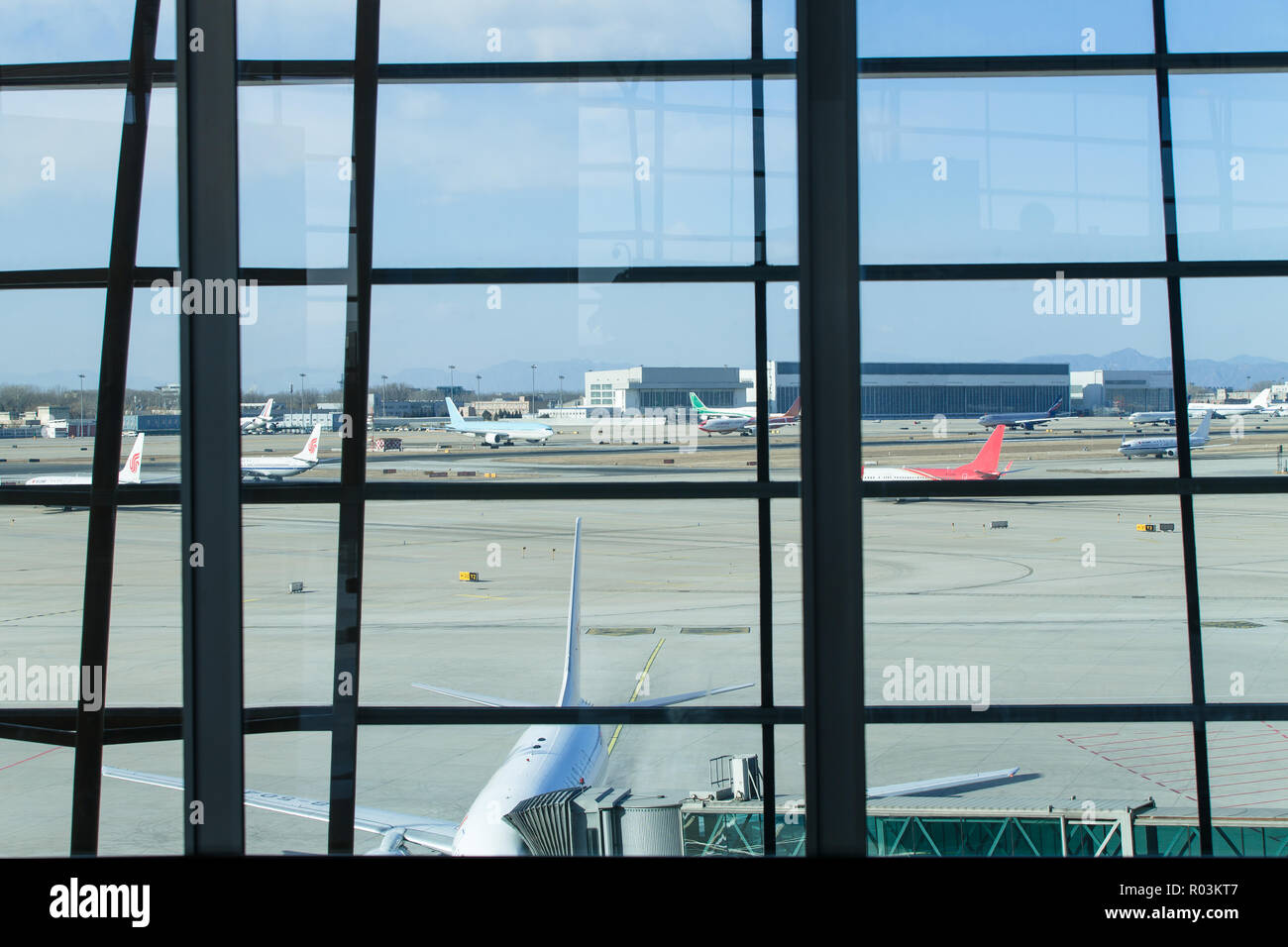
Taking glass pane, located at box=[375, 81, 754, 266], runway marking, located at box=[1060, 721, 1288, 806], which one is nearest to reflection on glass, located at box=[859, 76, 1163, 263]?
glass pane, located at box=[375, 81, 754, 266]

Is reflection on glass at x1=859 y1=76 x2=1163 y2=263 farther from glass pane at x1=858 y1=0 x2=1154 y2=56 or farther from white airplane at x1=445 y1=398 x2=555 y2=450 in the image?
white airplane at x1=445 y1=398 x2=555 y2=450

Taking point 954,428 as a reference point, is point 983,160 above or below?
above

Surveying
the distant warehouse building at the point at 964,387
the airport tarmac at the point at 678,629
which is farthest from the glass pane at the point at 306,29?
the distant warehouse building at the point at 964,387

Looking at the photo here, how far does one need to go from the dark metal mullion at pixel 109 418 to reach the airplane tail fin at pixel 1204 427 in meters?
4.65

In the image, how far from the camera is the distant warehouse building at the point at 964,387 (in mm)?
3512

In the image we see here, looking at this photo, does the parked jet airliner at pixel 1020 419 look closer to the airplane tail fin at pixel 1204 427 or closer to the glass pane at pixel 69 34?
the airplane tail fin at pixel 1204 427

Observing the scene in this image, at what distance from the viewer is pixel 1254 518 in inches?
131

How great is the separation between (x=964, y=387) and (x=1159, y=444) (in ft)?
2.76

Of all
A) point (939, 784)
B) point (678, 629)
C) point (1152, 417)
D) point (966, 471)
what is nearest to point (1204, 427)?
point (1152, 417)

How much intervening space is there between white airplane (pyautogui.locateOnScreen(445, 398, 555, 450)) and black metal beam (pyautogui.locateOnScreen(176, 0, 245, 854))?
3.60 ft

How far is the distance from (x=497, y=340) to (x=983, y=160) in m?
2.46
